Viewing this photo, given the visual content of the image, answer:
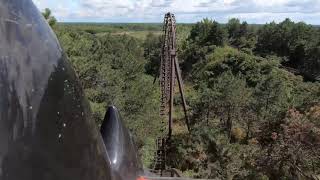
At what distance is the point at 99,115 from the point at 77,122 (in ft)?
40.6

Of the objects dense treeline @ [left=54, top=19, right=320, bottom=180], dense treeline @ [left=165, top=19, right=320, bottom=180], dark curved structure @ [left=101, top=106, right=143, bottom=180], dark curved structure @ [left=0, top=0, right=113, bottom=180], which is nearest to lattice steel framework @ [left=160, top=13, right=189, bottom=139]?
dense treeline @ [left=54, top=19, right=320, bottom=180]

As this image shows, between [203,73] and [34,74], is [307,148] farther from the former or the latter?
[203,73]

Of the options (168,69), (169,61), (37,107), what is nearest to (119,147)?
(37,107)

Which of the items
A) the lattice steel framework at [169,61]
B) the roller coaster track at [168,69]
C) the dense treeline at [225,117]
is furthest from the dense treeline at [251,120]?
the lattice steel framework at [169,61]

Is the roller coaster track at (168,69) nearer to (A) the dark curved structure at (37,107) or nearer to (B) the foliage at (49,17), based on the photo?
(B) the foliage at (49,17)

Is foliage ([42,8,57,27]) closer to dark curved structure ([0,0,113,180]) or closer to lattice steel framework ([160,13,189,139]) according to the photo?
lattice steel framework ([160,13,189,139])

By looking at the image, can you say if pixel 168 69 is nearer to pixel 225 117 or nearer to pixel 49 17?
pixel 49 17

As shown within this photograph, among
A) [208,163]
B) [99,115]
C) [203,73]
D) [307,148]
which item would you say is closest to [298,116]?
[307,148]

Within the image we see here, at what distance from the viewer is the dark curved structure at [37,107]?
3.69ft

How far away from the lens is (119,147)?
163cm

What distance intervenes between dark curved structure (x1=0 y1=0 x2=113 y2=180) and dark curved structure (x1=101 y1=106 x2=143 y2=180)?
0.22 metres

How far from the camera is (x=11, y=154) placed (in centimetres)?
112

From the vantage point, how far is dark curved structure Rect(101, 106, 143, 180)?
159cm

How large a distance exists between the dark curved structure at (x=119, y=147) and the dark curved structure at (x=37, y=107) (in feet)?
0.73
